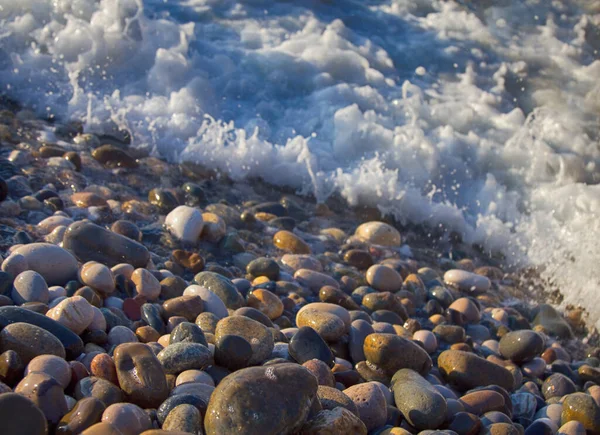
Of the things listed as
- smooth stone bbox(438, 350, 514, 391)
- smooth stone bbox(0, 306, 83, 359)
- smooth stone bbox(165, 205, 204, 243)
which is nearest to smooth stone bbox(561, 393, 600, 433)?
smooth stone bbox(438, 350, 514, 391)

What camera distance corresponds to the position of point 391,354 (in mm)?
2629

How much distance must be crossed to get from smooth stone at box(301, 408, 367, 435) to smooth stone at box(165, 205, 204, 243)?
1.93 m

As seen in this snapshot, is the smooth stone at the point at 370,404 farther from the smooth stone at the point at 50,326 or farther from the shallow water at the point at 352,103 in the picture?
the shallow water at the point at 352,103

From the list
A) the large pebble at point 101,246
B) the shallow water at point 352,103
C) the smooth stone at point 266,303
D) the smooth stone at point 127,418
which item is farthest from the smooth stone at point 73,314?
the shallow water at point 352,103

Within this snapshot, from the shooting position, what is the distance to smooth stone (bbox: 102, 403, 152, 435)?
5.80 ft

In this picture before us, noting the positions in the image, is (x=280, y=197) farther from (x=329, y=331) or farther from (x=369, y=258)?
(x=329, y=331)

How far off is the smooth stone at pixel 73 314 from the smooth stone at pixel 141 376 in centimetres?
31

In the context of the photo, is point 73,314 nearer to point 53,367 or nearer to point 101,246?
point 53,367

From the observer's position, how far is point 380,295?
3.43 meters

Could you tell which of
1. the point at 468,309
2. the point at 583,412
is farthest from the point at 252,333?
the point at 468,309

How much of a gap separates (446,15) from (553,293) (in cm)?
497

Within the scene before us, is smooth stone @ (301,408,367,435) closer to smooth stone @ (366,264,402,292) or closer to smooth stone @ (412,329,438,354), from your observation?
smooth stone @ (412,329,438,354)

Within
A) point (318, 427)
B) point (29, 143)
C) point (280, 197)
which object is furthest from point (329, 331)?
point (29, 143)

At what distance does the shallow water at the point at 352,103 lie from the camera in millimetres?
4855
